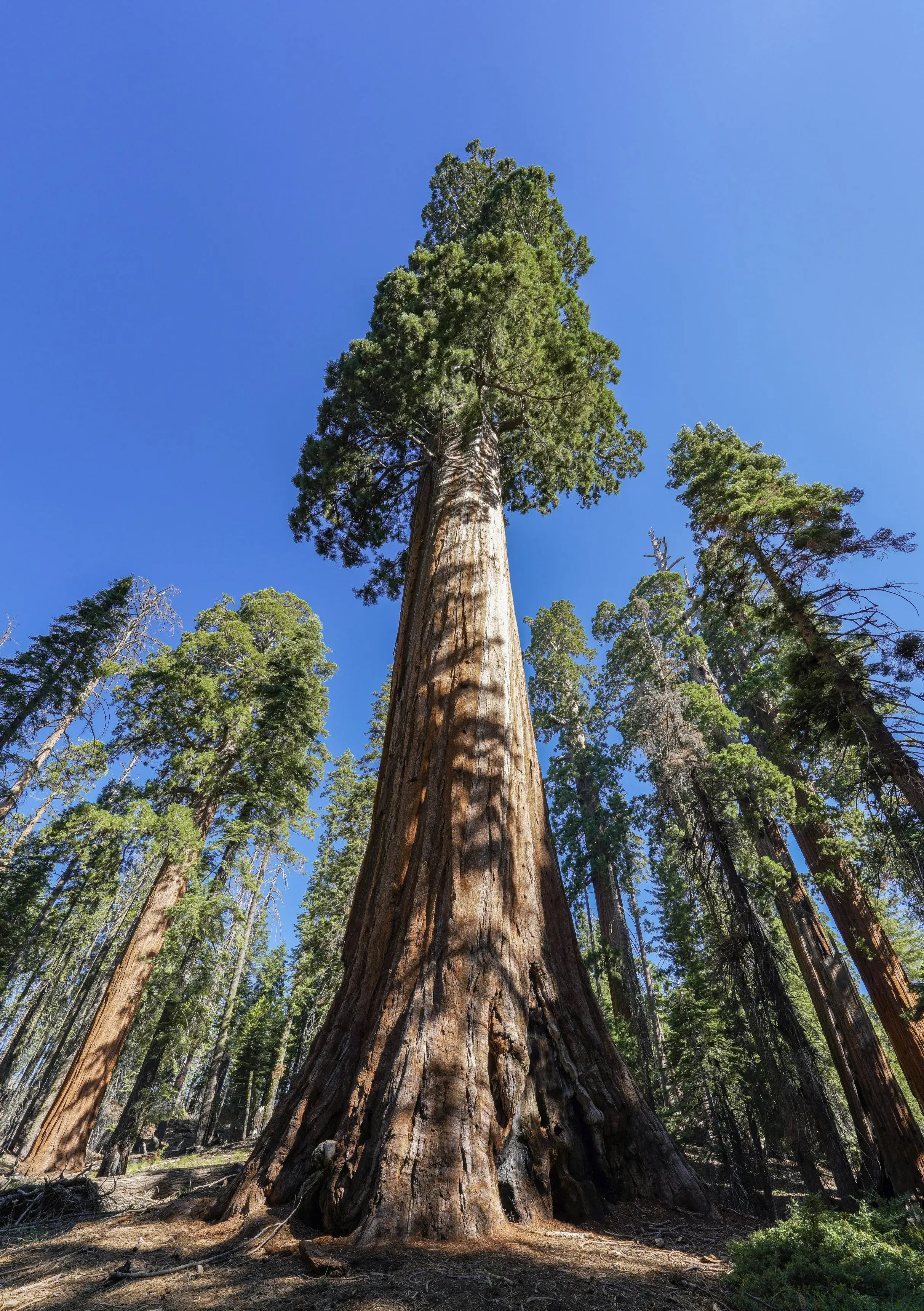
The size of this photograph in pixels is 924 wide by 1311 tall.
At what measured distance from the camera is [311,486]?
9.15 m

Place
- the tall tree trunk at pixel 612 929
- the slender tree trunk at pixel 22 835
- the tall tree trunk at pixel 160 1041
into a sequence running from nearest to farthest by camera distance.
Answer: the tall tree trunk at pixel 160 1041 < the tall tree trunk at pixel 612 929 < the slender tree trunk at pixel 22 835

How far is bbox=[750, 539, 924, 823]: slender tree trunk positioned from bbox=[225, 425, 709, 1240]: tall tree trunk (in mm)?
4509

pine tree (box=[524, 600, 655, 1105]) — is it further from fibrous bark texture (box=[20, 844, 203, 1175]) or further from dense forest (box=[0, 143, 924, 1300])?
fibrous bark texture (box=[20, 844, 203, 1175])

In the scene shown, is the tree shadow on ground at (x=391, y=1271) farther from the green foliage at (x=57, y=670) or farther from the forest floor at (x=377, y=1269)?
the green foliage at (x=57, y=670)

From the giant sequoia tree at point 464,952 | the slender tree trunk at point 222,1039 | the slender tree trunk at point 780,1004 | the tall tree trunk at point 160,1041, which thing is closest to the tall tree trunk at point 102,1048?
the tall tree trunk at point 160,1041

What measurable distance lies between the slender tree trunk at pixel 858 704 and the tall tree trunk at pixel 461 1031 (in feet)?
14.8

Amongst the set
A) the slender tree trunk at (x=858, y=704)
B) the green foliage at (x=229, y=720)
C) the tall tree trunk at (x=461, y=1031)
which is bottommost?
the tall tree trunk at (x=461, y=1031)

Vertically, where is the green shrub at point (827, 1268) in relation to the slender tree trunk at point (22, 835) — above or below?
below

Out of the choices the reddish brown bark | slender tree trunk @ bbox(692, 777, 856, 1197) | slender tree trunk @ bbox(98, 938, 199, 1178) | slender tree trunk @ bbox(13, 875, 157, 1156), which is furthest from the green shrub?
slender tree trunk @ bbox(13, 875, 157, 1156)

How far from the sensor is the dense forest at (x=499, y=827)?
10.6 feet

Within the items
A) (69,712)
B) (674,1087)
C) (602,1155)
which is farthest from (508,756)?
(69,712)

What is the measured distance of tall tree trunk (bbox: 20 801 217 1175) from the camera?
8594 mm

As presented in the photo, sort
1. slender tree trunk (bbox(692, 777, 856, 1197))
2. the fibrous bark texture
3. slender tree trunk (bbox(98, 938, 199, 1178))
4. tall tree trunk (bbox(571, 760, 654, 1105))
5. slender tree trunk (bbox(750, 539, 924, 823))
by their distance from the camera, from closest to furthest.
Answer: slender tree trunk (bbox(750, 539, 924, 823)) < slender tree trunk (bbox(692, 777, 856, 1197)) < the fibrous bark texture < slender tree trunk (bbox(98, 938, 199, 1178)) < tall tree trunk (bbox(571, 760, 654, 1105))

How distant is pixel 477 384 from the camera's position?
26.7 ft
